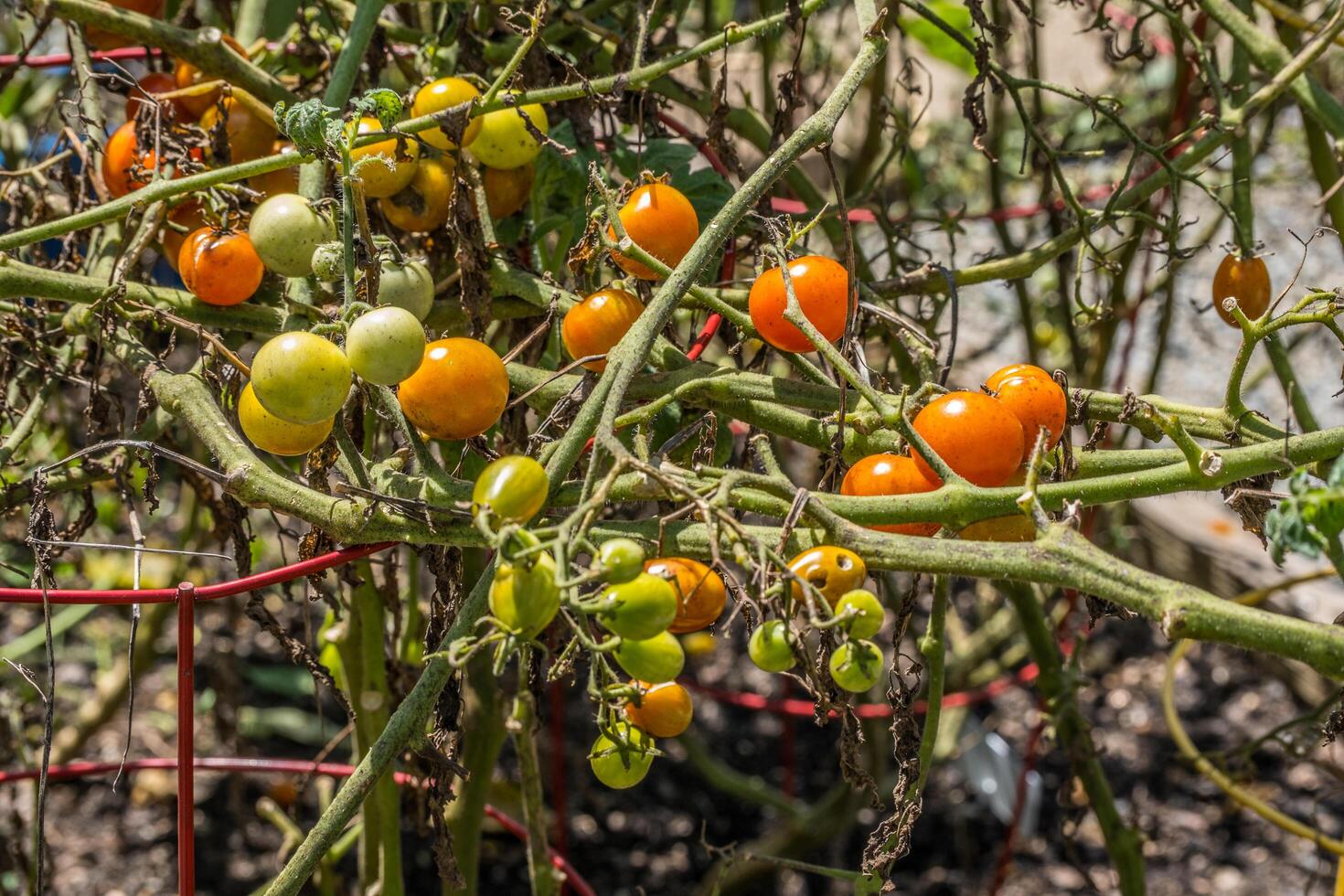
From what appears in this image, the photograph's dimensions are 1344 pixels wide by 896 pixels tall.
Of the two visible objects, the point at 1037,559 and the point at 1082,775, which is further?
the point at 1082,775

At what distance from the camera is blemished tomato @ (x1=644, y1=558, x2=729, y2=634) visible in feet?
2.31

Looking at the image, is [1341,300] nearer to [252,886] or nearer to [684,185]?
[684,185]

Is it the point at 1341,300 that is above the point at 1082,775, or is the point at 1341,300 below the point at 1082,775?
above

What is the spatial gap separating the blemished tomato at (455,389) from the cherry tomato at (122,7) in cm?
71

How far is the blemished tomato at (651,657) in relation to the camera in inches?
24.1

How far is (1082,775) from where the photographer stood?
1388mm

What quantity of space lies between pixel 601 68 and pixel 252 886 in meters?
1.43

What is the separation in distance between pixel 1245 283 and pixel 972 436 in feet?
1.50

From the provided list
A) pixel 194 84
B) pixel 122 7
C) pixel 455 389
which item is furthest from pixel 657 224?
pixel 122 7

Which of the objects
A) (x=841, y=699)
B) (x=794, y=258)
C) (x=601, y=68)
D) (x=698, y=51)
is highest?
(x=601, y=68)

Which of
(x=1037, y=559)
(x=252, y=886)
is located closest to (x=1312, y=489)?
(x=1037, y=559)

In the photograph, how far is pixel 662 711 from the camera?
0.75 m

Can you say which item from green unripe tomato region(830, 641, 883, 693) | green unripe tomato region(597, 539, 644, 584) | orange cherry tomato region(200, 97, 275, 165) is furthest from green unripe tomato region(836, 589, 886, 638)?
orange cherry tomato region(200, 97, 275, 165)

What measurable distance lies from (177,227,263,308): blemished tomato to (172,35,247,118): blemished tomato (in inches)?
10.0
